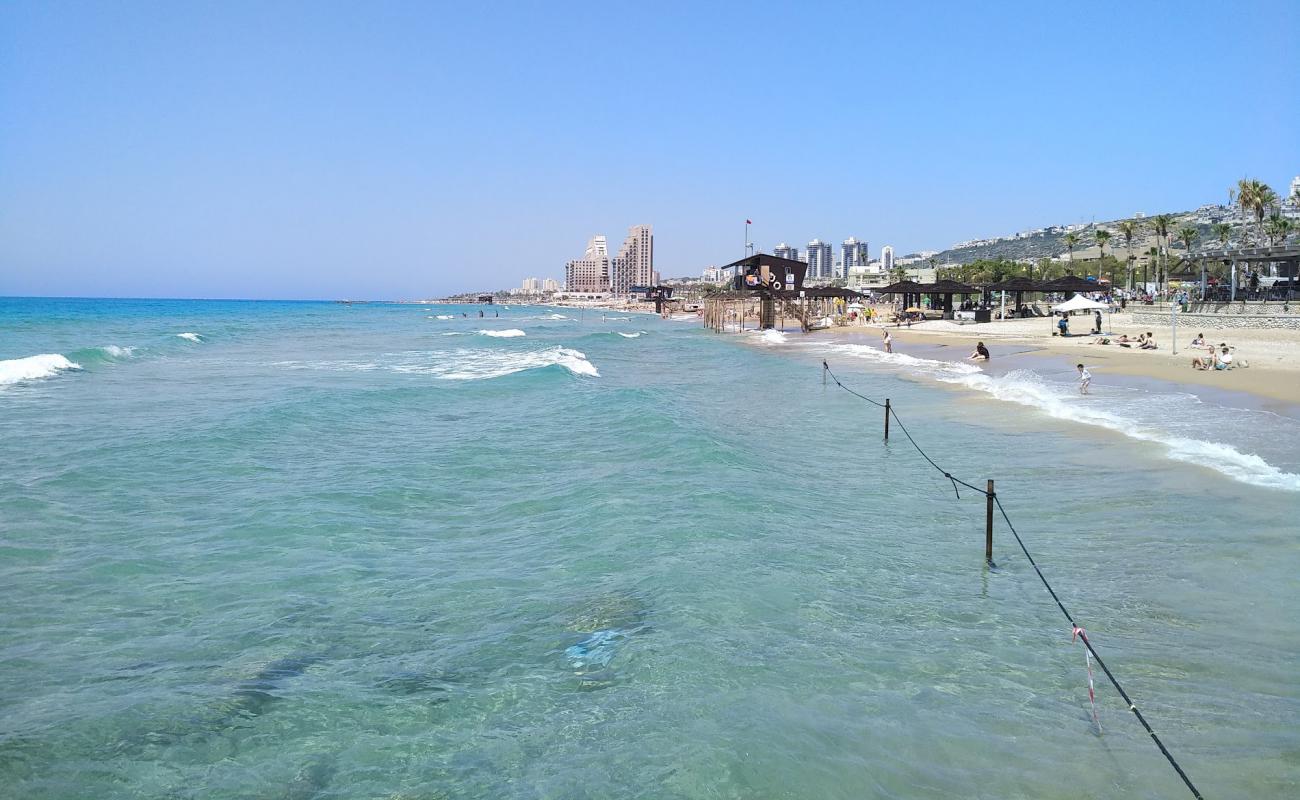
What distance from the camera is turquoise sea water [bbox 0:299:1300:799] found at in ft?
16.3

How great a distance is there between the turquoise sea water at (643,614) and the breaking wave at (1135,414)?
0.13m

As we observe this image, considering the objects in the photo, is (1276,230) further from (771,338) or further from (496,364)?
(496,364)

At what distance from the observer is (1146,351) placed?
3133 cm

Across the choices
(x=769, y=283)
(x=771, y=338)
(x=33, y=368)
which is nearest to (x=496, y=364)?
(x=33, y=368)

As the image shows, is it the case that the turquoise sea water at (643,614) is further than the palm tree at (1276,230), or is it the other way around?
the palm tree at (1276,230)

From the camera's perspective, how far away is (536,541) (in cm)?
972

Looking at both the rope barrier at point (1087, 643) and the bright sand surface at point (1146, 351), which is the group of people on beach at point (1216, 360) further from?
the rope barrier at point (1087, 643)

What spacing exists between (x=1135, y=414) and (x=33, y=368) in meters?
36.4

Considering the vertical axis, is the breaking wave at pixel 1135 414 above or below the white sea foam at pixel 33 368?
below

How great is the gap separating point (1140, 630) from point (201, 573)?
9.25 metres

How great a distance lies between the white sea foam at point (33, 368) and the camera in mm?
27348

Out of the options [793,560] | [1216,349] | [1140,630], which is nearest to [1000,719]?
[1140,630]

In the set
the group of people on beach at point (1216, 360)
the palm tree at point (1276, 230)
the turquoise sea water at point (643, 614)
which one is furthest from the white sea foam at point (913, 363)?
the palm tree at point (1276, 230)

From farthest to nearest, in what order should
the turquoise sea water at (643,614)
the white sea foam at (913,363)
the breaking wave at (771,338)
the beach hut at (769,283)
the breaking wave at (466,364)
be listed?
the beach hut at (769,283) → the breaking wave at (771,338) → the breaking wave at (466,364) → the white sea foam at (913,363) → the turquoise sea water at (643,614)
